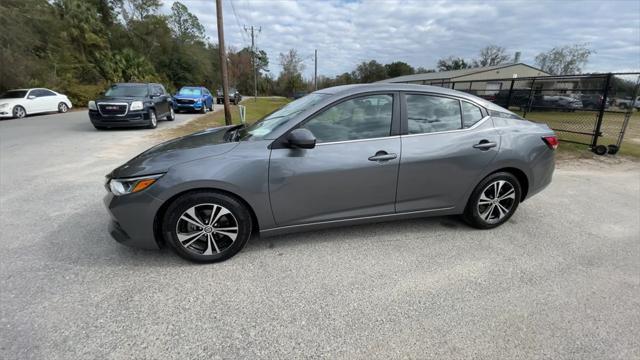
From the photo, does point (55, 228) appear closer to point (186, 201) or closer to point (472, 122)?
point (186, 201)

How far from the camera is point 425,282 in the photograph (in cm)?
251

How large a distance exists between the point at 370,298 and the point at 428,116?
1.85 meters

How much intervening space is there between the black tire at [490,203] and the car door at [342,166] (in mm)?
1018

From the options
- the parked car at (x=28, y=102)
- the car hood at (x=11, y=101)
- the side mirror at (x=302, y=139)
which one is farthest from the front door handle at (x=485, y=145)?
the car hood at (x=11, y=101)

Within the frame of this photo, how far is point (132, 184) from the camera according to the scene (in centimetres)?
248

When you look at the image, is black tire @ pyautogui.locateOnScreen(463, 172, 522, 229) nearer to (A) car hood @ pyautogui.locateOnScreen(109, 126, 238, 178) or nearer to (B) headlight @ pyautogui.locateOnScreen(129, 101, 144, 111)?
(A) car hood @ pyautogui.locateOnScreen(109, 126, 238, 178)

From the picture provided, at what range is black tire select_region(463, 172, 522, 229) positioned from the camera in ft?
10.7

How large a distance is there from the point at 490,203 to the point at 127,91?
11.8 m

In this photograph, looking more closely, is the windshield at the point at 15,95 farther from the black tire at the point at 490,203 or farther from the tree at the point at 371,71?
the tree at the point at 371,71

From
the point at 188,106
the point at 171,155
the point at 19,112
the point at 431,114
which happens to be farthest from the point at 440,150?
the point at 19,112

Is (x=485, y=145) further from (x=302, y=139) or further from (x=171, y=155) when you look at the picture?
(x=171, y=155)

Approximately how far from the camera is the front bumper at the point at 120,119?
9.84 meters

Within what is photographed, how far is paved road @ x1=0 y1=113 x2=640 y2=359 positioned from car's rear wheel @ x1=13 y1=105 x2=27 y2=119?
1399cm

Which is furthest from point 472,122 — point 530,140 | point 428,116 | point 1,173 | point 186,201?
point 1,173
